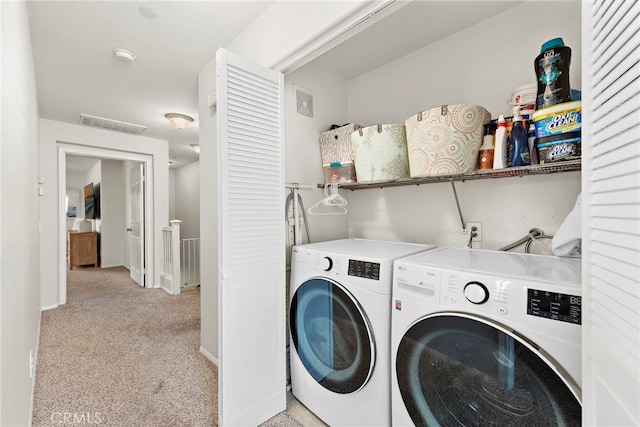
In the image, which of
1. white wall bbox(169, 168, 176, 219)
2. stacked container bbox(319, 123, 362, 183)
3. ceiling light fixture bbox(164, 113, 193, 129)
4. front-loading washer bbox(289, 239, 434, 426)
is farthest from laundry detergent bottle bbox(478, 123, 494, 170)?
white wall bbox(169, 168, 176, 219)

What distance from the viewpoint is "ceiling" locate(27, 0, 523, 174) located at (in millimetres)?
1579

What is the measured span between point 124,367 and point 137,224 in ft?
10.4

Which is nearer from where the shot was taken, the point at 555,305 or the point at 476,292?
the point at 555,305

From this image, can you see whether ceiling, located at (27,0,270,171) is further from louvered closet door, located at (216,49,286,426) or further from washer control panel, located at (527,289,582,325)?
washer control panel, located at (527,289,582,325)

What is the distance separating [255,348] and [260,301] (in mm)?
239

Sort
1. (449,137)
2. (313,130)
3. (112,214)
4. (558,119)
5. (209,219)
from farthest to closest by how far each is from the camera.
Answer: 1. (112,214)
2. (209,219)
3. (313,130)
4. (449,137)
5. (558,119)

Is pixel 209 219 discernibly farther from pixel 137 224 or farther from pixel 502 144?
pixel 137 224

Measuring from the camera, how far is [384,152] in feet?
5.33

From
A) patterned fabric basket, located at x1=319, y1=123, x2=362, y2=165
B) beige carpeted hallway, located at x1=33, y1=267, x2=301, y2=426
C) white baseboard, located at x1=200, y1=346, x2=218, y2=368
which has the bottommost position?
beige carpeted hallway, located at x1=33, y1=267, x2=301, y2=426

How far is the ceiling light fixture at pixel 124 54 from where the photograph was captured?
6.50ft

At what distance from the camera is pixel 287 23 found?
1.51 metres

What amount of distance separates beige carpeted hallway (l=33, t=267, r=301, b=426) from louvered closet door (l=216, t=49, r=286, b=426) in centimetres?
29

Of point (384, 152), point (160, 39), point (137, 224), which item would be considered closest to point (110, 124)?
point (137, 224)

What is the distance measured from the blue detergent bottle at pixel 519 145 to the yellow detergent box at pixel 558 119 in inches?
2.7
